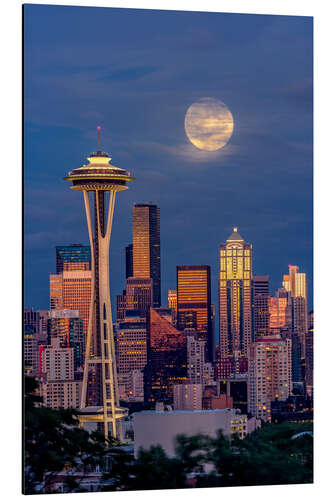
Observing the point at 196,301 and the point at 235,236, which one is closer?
A: the point at 235,236

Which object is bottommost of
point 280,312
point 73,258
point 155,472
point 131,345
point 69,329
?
point 155,472

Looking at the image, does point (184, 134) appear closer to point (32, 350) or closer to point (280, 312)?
point (280, 312)

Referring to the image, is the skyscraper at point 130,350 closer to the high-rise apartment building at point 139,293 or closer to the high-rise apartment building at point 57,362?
the high-rise apartment building at point 139,293

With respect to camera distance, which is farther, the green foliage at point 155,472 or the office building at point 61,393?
the office building at point 61,393

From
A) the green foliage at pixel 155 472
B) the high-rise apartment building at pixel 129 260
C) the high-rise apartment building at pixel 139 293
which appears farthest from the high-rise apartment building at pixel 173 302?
the green foliage at pixel 155 472

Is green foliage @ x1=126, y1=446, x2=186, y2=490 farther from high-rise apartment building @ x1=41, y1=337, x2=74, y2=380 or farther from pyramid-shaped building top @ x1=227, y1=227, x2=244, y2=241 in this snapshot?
pyramid-shaped building top @ x1=227, y1=227, x2=244, y2=241

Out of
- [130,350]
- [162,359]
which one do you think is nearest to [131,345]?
[130,350]
